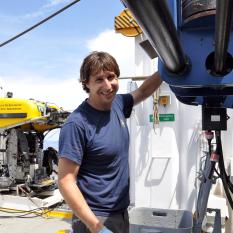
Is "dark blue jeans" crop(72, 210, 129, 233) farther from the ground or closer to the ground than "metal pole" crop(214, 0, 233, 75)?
closer to the ground

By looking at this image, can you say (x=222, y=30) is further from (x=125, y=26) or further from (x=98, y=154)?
(x=125, y=26)

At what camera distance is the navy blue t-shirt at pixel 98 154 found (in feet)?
5.32

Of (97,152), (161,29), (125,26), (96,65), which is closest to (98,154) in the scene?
(97,152)

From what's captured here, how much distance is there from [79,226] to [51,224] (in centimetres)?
309

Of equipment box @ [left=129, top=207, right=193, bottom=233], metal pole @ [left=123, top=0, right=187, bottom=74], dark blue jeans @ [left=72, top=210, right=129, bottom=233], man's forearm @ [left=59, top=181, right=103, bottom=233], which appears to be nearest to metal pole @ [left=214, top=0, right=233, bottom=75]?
metal pole @ [left=123, top=0, right=187, bottom=74]

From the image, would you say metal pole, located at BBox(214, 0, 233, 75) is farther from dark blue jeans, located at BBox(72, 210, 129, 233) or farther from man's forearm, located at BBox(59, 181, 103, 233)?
dark blue jeans, located at BBox(72, 210, 129, 233)

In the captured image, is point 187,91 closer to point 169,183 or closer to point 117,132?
point 117,132

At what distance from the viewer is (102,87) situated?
1.66m

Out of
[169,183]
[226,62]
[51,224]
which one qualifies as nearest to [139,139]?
[169,183]

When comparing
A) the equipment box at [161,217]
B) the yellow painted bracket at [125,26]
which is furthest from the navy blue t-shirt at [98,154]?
the yellow painted bracket at [125,26]

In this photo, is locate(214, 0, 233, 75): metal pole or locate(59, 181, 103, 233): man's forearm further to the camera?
locate(59, 181, 103, 233): man's forearm

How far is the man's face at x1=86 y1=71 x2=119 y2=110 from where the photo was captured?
1660 mm

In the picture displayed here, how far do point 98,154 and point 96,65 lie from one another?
434 millimetres

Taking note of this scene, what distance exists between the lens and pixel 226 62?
958 mm
